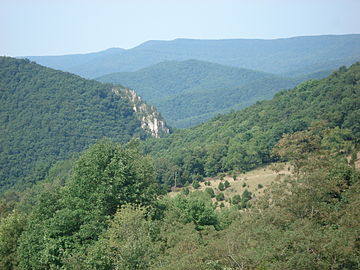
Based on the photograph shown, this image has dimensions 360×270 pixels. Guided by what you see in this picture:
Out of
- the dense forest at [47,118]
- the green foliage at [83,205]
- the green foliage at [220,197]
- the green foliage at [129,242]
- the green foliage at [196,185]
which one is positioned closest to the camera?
the green foliage at [129,242]

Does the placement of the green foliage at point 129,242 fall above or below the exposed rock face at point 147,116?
above

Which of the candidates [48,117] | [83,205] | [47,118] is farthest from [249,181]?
[48,117]

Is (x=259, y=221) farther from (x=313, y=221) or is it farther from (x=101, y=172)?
(x=101, y=172)

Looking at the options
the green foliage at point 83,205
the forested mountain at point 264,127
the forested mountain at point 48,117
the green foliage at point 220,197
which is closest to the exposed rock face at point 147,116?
the forested mountain at point 48,117

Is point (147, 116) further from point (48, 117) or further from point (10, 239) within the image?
point (10, 239)

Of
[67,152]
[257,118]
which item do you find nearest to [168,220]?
[257,118]

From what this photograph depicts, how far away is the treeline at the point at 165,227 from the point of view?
18922mm

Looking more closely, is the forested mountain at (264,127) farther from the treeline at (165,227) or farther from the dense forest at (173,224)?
the treeline at (165,227)

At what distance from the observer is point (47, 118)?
123750mm

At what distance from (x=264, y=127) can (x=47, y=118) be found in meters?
66.4

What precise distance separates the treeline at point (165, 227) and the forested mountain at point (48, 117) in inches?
2547

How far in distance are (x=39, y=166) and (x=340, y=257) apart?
87256mm

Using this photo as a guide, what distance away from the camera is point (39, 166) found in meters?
97.3

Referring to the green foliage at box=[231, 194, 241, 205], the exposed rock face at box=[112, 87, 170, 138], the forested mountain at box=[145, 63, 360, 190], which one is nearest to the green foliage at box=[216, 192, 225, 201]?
the green foliage at box=[231, 194, 241, 205]
